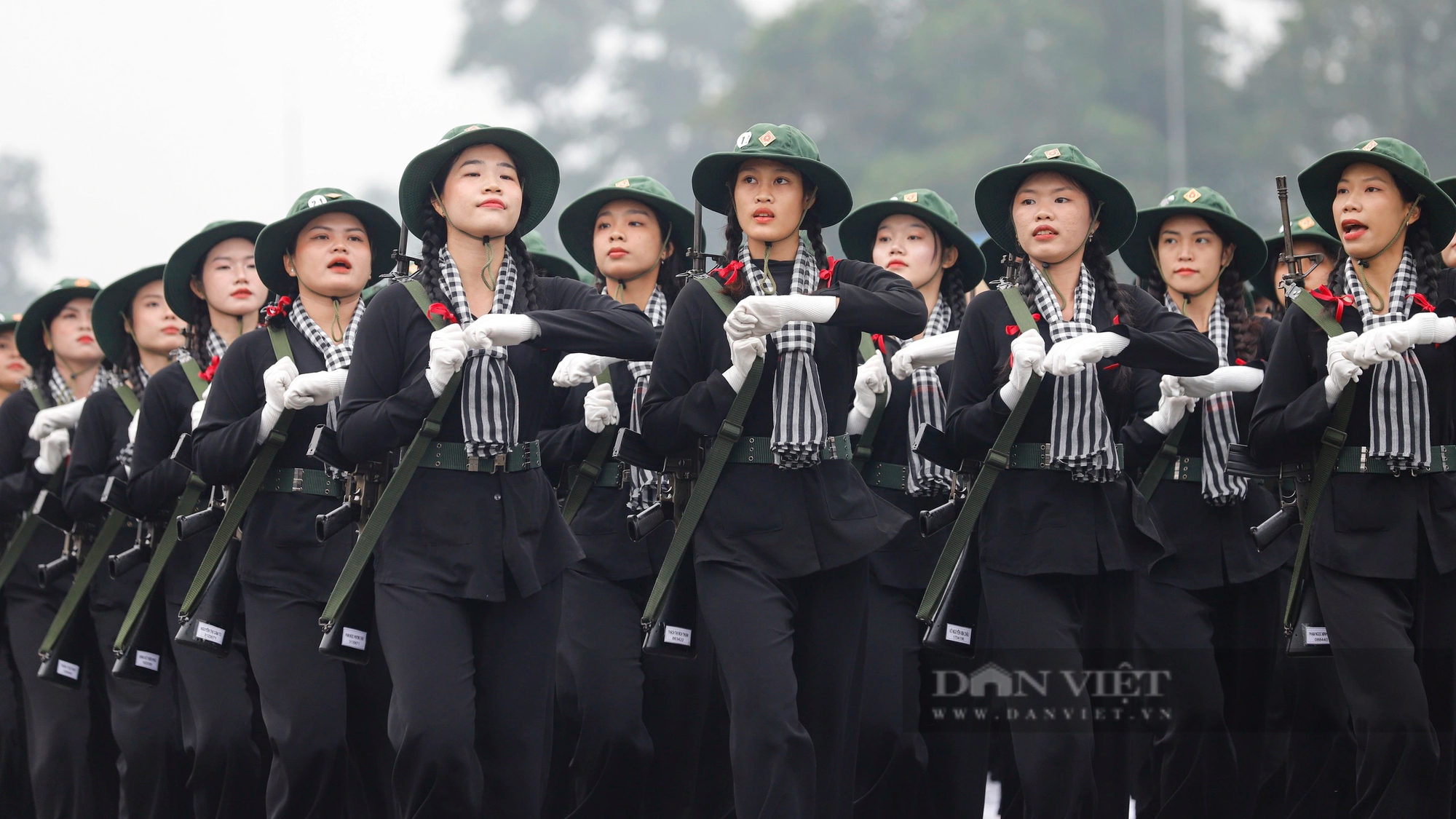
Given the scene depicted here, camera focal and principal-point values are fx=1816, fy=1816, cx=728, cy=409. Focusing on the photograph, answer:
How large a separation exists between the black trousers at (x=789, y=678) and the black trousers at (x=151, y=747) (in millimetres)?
2915

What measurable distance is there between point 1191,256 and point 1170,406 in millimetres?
1131

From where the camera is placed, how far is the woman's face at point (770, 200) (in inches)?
258

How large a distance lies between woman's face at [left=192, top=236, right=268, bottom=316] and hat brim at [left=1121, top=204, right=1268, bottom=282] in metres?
3.94

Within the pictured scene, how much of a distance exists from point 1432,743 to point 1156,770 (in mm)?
2114

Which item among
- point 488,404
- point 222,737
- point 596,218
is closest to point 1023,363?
point 488,404

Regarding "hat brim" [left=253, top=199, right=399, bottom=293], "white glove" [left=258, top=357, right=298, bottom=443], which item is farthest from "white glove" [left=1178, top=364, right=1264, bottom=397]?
"white glove" [left=258, top=357, right=298, bottom=443]

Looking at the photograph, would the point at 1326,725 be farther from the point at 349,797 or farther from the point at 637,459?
the point at 349,797

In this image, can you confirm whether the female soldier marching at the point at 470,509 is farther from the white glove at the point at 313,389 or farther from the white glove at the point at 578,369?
the white glove at the point at 578,369

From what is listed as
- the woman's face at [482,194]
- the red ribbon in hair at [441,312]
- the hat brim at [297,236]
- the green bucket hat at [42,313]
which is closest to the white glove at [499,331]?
the red ribbon in hair at [441,312]

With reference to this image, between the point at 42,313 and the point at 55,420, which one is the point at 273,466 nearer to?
the point at 55,420

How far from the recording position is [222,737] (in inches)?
275

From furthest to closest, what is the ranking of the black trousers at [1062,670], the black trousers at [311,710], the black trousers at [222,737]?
the black trousers at [222,737], the black trousers at [311,710], the black trousers at [1062,670]

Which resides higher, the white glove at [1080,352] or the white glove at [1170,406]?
the white glove at [1080,352]

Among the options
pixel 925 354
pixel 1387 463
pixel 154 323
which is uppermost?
pixel 154 323
